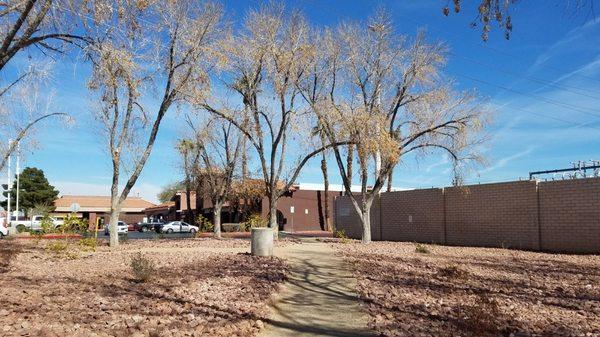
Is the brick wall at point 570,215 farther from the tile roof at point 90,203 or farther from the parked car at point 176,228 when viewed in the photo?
the tile roof at point 90,203

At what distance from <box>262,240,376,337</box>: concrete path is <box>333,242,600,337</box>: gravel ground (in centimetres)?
32

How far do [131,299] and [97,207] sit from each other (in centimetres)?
8398

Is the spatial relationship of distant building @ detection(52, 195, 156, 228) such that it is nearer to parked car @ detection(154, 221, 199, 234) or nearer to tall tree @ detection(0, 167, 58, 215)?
tall tree @ detection(0, 167, 58, 215)

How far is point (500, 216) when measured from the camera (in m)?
23.6

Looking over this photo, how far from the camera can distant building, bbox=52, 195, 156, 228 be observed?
82.6 metres

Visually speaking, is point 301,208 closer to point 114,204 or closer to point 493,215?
point 493,215

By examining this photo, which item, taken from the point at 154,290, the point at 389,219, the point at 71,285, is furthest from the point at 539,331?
the point at 389,219

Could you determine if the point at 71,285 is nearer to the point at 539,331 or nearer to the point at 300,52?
the point at 539,331

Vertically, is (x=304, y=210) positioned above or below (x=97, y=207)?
below

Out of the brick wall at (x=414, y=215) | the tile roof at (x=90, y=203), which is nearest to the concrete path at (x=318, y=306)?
the brick wall at (x=414, y=215)

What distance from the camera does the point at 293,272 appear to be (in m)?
13.1

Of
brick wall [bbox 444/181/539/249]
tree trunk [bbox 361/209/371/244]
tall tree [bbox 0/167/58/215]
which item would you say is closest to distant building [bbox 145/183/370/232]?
tree trunk [bbox 361/209/371/244]

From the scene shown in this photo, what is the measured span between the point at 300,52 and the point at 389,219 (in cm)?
1197

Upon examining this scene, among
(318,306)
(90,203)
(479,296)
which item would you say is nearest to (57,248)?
(318,306)
